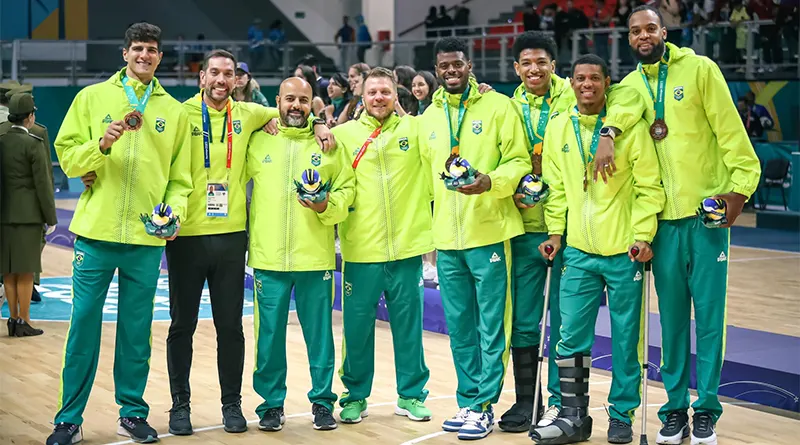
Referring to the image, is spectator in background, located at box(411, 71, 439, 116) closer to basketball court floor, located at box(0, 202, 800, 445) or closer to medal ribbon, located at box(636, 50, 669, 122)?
basketball court floor, located at box(0, 202, 800, 445)

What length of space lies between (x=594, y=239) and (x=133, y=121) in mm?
2328

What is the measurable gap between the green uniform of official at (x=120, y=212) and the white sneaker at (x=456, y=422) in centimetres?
163

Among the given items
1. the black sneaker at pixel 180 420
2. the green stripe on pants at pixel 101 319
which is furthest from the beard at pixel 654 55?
the black sneaker at pixel 180 420

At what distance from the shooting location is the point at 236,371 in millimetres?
6062

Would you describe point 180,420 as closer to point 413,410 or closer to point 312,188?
point 413,410

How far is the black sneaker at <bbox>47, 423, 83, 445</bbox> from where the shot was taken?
5598mm

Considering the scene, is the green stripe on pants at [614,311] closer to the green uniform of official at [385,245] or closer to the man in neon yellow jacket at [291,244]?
the green uniform of official at [385,245]

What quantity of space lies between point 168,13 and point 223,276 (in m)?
22.6

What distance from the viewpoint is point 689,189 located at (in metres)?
5.62

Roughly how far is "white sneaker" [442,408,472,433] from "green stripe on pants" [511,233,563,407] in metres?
0.47

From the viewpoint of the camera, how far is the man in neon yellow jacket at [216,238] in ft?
19.2

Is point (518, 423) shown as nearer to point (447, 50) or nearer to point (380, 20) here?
point (447, 50)

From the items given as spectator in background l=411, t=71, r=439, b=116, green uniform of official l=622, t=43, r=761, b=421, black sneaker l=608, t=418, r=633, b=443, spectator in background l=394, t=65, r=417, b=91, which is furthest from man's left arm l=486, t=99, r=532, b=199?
spectator in background l=394, t=65, r=417, b=91

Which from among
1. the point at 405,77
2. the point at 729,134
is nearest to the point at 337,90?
the point at 405,77
